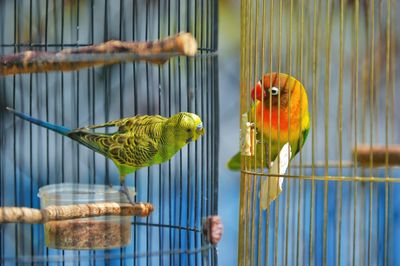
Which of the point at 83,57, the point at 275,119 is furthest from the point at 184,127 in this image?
the point at 275,119

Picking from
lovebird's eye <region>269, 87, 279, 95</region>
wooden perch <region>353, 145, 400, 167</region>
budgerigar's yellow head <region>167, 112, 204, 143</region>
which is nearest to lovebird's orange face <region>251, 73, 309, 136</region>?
lovebird's eye <region>269, 87, 279, 95</region>

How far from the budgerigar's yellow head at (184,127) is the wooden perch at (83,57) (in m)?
0.21

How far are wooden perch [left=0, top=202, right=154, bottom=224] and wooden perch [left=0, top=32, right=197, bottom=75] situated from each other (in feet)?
0.84

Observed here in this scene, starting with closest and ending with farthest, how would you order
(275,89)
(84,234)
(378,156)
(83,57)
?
(83,57) → (84,234) → (275,89) → (378,156)

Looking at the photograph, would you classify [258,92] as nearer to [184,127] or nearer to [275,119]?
[275,119]

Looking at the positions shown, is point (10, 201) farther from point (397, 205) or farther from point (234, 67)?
point (397, 205)

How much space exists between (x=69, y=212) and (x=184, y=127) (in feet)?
0.99

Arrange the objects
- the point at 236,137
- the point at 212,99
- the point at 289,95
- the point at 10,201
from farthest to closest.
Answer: the point at 236,137
the point at 10,201
the point at 289,95
the point at 212,99

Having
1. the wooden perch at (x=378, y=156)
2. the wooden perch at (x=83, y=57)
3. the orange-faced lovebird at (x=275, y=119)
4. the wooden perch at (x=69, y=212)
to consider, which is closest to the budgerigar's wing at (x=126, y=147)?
the wooden perch at (x=69, y=212)

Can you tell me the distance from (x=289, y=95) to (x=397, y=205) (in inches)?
50.9

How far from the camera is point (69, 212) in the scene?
149cm

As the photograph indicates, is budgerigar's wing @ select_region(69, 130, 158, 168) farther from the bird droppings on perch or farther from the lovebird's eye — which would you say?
the lovebird's eye

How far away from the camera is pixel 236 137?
2969 millimetres

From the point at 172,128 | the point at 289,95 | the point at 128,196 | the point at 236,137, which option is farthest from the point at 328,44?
the point at 236,137
